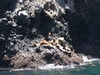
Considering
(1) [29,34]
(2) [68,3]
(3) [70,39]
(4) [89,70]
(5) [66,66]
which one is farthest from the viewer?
(2) [68,3]

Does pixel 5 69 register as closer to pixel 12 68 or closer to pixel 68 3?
pixel 12 68

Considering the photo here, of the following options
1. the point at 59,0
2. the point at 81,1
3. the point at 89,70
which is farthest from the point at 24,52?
the point at 81,1

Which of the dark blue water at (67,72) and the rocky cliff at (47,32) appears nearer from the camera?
the dark blue water at (67,72)

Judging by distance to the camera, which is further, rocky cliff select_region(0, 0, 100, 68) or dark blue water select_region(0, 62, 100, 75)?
rocky cliff select_region(0, 0, 100, 68)

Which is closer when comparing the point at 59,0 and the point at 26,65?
the point at 26,65

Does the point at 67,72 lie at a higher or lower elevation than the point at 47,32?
lower

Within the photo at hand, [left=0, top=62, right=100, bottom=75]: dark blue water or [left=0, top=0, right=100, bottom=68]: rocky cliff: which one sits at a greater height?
[left=0, top=0, right=100, bottom=68]: rocky cliff

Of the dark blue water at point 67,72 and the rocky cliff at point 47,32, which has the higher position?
the rocky cliff at point 47,32

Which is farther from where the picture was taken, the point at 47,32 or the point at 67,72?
the point at 47,32
